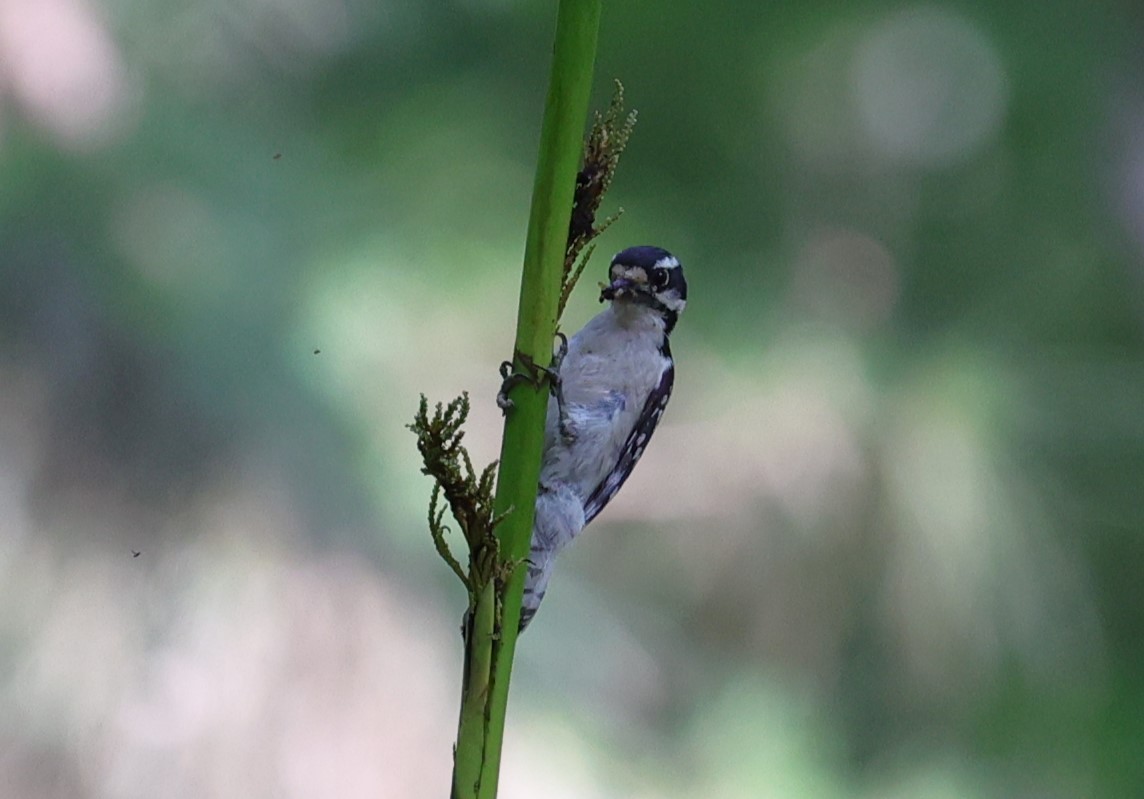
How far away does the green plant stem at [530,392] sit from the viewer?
1018 mm

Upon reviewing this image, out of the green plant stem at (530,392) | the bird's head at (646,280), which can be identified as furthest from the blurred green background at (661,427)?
the green plant stem at (530,392)

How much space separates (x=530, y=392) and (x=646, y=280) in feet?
2.05

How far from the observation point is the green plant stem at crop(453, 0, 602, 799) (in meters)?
1.02

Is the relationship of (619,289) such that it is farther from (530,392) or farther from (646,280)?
(530,392)

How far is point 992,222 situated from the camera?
257 centimetres

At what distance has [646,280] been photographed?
1.63 meters

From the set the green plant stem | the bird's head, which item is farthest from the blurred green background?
the green plant stem

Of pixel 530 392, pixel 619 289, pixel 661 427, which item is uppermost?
pixel 661 427

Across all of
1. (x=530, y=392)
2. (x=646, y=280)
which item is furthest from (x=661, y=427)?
(x=530, y=392)

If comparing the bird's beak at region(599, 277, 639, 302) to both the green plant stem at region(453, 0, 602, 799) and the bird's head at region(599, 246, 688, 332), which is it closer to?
the bird's head at region(599, 246, 688, 332)

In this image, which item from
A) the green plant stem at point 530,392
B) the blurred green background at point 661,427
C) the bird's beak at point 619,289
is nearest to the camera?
the green plant stem at point 530,392

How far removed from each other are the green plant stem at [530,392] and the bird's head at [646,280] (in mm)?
530

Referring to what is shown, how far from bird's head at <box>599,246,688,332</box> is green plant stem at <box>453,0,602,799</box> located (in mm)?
530

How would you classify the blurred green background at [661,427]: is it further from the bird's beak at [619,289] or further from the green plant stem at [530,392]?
the green plant stem at [530,392]
